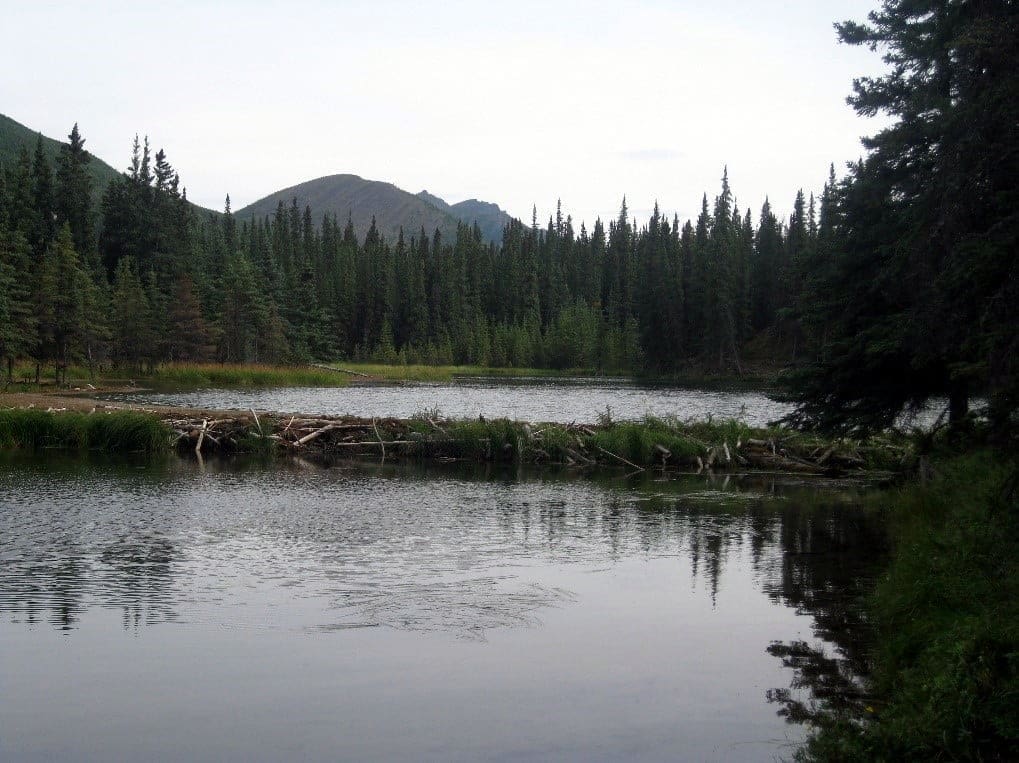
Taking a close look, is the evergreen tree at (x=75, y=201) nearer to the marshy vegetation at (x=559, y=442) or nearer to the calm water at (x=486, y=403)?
the calm water at (x=486, y=403)

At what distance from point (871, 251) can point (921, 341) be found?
6174 millimetres

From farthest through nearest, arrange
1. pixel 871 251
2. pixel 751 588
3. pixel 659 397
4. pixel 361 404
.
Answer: pixel 659 397 → pixel 361 404 → pixel 871 251 → pixel 751 588

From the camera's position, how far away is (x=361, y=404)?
5191 centimetres

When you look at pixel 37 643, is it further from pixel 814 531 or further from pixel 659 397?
pixel 659 397

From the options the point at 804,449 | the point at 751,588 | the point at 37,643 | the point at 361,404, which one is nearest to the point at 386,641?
the point at 37,643

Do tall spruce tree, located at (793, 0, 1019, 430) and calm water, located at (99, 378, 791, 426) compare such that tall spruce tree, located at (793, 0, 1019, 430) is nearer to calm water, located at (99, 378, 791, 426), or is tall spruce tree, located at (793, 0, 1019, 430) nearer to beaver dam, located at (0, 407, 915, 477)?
beaver dam, located at (0, 407, 915, 477)

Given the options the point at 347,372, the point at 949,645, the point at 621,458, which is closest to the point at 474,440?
the point at 621,458

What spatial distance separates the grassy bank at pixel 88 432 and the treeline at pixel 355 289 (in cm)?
1904

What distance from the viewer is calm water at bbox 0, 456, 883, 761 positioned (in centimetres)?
785

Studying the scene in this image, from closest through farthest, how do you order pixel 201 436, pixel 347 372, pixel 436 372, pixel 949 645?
pixel 949 645 < pixel 201 436 < pixel 347 372 < pixel 436 372

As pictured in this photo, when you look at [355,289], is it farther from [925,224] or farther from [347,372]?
[925,224]

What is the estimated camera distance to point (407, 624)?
11023mm

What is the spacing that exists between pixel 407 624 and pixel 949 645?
5.78m

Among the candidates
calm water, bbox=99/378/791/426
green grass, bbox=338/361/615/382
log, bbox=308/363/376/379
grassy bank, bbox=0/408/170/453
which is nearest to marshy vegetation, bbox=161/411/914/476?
grassy bank, bbox=0/408/170/453
